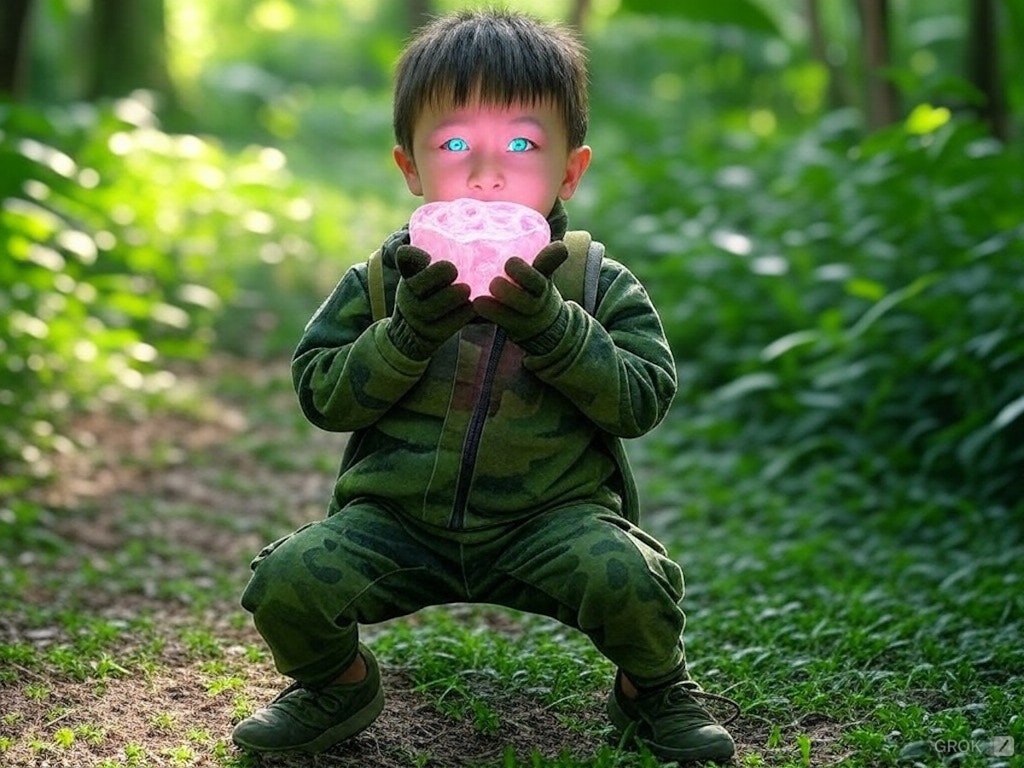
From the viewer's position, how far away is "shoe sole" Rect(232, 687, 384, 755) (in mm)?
2553

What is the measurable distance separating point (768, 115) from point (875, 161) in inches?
218

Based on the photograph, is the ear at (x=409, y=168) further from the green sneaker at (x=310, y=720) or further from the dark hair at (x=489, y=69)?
the green sneaker at (x=310, y=720)

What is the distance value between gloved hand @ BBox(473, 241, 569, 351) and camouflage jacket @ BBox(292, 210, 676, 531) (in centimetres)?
8

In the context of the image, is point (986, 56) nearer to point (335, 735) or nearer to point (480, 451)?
point (480, 451)

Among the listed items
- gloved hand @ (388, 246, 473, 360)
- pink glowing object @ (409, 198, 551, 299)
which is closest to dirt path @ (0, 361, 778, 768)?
gloved hand @ (388, 246, 473, 360)

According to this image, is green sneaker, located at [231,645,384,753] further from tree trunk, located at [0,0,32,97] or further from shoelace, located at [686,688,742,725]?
tree trunk, located at [0,0,32,97]

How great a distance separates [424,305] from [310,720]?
31.7 inches

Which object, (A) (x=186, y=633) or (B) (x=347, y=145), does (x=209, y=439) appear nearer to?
(A) (x=186, y=633)

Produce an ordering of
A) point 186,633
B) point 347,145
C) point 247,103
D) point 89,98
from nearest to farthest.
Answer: point 186,633 < point 89,98 < point 347,145 < point 247,103

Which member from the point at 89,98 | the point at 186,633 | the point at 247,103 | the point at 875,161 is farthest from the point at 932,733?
the point at 247,103

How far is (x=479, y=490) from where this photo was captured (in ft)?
8.33

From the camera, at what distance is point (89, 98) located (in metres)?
9.73

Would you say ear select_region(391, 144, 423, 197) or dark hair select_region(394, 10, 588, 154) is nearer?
dark hair select_region(394, 10, 588, 154)

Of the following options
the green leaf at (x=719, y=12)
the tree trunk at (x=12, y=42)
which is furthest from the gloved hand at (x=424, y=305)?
the green leaf at (x=719, y=12)
